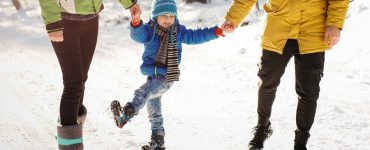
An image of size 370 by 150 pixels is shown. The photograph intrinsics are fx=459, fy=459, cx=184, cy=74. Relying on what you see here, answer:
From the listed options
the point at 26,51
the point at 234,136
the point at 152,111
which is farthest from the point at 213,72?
the point at 26,51

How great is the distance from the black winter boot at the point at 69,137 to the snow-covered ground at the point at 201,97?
0.82 metres

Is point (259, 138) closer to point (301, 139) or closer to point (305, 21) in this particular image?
point (301, 139)

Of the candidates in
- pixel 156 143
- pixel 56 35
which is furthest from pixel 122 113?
pixel 56 35

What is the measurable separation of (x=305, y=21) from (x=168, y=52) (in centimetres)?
124

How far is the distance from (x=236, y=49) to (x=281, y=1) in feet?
18.2

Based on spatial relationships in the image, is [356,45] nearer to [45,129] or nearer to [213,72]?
[213,72]

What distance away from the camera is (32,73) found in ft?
26.5

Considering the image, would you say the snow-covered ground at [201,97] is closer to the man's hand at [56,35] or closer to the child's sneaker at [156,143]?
the child's sneaker at [156,143]

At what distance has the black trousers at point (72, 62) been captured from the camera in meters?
3.70

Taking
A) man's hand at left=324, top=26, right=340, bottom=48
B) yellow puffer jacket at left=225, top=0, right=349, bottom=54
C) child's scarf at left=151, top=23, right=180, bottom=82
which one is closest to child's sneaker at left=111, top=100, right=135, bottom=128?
child's scarf at left=151, top=23, right=180, bottom=82

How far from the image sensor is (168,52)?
13.8 feet

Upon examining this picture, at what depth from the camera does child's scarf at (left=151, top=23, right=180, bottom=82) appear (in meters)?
4.18

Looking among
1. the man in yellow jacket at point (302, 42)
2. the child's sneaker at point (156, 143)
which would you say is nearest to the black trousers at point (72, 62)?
the child's sneaker at point (156, 143)

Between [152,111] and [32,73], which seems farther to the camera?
[32,73]
